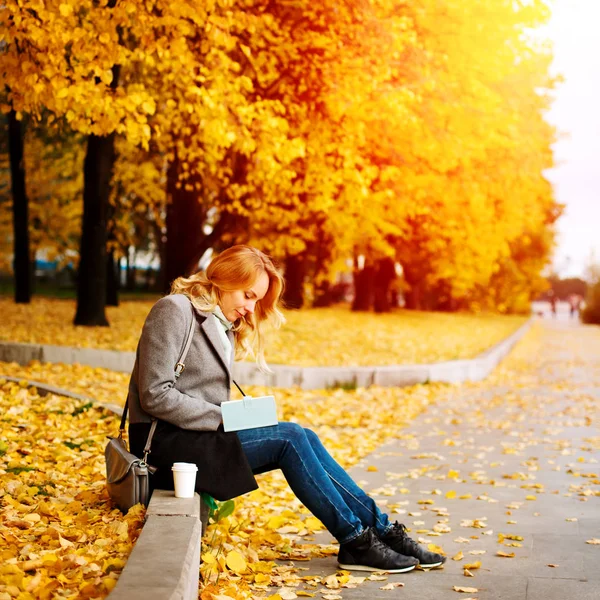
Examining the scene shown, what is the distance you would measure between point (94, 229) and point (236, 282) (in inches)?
428

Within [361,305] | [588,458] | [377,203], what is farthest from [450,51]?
[361,305]

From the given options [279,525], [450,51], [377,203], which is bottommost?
[279,525]

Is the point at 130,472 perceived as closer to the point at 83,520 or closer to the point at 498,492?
the point at 83,520

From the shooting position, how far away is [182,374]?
15.8 ft

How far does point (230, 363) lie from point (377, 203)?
55.4 feet

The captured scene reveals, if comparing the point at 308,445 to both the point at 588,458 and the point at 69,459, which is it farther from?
the point at 588,458

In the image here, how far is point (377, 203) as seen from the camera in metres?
21.6

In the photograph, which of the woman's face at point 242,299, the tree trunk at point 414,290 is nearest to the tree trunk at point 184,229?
the woman's face at point 242,299

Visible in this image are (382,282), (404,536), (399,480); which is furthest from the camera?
(382,282)

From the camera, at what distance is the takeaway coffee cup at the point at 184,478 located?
14.9 feet

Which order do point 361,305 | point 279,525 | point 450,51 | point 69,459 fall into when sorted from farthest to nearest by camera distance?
point 361,305, point 450,51, point 69,459, point 279,525

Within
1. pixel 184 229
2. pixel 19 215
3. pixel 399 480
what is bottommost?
pixel 399 480

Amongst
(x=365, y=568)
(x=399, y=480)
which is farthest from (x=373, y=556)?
(x=399, y=480)

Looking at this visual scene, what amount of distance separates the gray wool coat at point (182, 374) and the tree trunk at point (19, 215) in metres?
17.3
